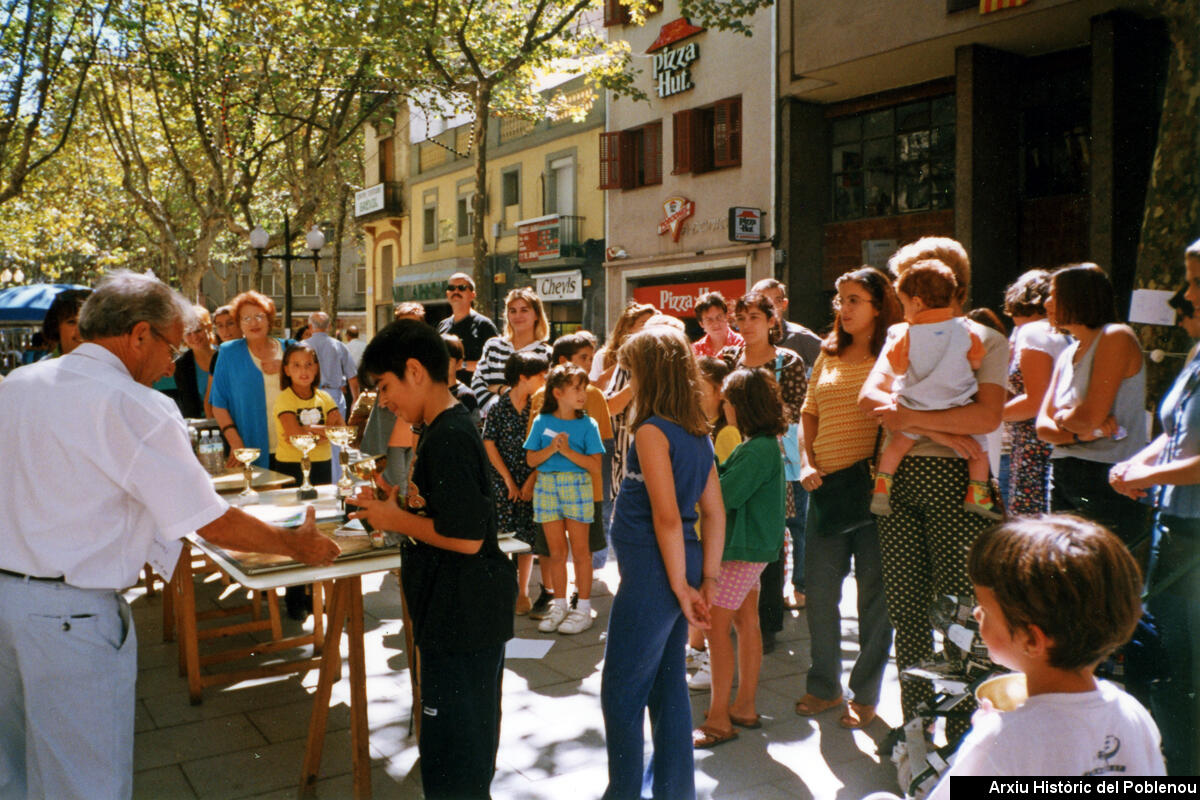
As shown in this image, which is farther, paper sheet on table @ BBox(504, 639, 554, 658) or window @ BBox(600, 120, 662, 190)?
window @ BBox(600, 120, 662, 190)

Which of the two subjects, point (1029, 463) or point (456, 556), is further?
point (1029, 463)

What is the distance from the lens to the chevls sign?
19125 millimetres

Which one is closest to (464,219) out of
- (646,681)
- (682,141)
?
(682,141)

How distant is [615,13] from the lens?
2142 cm

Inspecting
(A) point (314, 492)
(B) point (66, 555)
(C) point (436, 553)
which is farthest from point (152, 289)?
(A) point (314, 492)

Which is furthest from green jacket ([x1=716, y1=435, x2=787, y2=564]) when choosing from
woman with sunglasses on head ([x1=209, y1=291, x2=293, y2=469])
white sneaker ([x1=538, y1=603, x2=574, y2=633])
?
woman with sunglasses on head ([x1=209, y1=291, x2=293, y2=469])

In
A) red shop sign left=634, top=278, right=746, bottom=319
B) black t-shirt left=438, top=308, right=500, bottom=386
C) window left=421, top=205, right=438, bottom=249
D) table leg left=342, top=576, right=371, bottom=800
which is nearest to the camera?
table leg left=342, top=576, right=371, bottom=800

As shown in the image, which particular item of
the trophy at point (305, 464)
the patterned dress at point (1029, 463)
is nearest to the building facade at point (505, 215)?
the trophy at point (305, 464)

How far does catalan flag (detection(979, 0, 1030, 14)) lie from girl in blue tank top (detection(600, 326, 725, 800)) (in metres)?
11.0

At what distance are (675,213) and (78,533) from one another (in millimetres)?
18035

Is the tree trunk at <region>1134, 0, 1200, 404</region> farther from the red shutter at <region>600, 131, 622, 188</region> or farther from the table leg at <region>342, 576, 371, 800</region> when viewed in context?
the red shutter at <region>600, 131, 622, 188</region>

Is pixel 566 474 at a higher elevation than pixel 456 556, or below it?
below

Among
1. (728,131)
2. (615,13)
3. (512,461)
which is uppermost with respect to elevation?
(615,13)

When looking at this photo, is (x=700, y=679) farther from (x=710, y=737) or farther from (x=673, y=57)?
(x=673, y=57)
